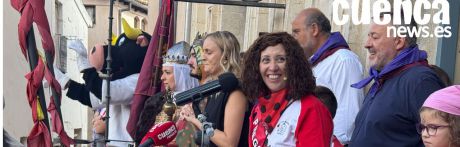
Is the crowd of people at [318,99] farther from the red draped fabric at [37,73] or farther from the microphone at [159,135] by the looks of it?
the red draped fabric at [37,73]

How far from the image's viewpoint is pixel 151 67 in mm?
6469

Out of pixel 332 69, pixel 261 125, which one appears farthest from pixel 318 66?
pixel 261 125

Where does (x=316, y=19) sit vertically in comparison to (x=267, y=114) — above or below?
above

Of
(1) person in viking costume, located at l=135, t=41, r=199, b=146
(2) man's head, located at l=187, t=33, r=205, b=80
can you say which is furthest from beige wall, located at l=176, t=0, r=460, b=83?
(2) man's head, located at l=187, t=33, r=205, b=80

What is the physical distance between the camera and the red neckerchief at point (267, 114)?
4215 mm

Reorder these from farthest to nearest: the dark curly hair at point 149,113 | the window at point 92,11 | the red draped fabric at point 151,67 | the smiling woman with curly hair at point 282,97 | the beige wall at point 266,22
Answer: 1. the window at point 92,11
2. the beige wall at point 266,22
3. the red draped fabric at point 151,67
4. the dark curly hair at point 149,113
5. the smiling woman with curly hair at point 282,97

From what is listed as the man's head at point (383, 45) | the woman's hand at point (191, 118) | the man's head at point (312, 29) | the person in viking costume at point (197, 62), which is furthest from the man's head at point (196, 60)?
the man's head at point (383, 45)

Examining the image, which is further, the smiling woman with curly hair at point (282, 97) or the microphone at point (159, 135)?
the smiling woman with curly hair at point (282, 97)

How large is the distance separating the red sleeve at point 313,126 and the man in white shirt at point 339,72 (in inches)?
47.8

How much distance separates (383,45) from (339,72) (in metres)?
0.90

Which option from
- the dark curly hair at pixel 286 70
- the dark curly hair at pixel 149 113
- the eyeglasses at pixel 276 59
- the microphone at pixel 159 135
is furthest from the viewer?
the dark curly hair at pixel 149 113

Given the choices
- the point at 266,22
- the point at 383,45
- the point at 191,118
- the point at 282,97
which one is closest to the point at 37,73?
the point at 191,118

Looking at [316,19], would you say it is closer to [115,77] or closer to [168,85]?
[168,85]

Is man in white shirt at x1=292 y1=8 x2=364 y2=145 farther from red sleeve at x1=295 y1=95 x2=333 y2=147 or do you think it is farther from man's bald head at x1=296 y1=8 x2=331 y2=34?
red sleeve at x1=295 y1=95 x2=333 y2=147
